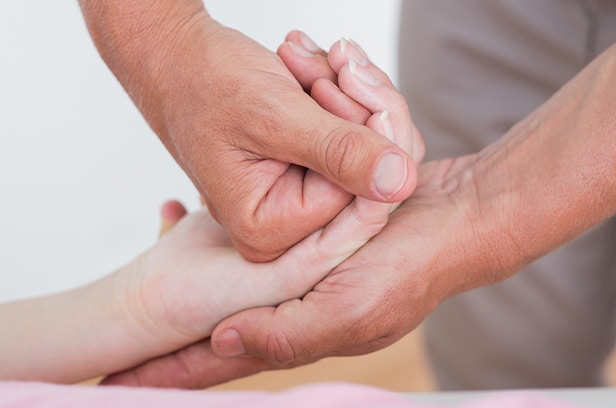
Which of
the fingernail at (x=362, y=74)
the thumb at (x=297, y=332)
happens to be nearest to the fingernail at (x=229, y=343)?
the thumb at (x=297, y=332)

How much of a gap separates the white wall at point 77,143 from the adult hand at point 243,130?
109 cm

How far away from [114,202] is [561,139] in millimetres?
1473

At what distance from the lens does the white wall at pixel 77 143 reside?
2.12 metres

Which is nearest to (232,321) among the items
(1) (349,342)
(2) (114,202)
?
(1) (349,342)

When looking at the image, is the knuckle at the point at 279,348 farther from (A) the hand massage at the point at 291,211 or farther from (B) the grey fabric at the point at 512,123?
(B) the grey fabric at the point at 512,123

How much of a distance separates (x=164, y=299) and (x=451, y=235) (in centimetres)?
37

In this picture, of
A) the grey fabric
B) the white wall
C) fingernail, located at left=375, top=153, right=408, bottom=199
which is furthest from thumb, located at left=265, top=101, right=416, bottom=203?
the white wall

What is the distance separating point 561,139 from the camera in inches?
40.6

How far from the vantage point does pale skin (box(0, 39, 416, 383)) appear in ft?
3.41

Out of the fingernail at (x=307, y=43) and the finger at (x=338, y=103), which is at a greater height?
the fingernail at (x=307, y=43)

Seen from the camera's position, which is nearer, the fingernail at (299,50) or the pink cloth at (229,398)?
the pink cloth at (229,398)

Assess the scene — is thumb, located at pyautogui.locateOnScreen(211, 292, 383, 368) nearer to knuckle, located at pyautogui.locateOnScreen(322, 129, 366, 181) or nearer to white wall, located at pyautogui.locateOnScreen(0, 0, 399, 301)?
knuckle, located at pyautogui.locateOnScreen(322, 129, 366, 181)

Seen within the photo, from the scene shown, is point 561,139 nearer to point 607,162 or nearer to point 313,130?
point 607,162

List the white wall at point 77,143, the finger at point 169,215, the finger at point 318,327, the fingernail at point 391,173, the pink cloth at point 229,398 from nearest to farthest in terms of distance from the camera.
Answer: the pink cloth at point 229,398
the fingernail at point 391,173
the finger at point 318,327
the finger at point 169,215
the white wall at point 77,143
